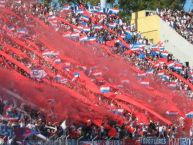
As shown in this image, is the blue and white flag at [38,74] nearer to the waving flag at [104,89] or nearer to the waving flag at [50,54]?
the waving flag at [50,54]

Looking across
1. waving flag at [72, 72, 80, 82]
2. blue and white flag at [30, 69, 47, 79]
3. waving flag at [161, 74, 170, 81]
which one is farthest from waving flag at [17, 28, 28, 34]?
waving flag at [161, 74, 170, 81]

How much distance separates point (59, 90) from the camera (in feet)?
90.8

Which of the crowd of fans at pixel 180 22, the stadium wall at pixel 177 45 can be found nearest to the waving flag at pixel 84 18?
the stadium wall at pixel 177 45

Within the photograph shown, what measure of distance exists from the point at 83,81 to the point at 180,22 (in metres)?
20.0

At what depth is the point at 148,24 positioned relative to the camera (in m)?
48.7

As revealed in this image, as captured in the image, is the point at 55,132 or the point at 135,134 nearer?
the point at 55,132

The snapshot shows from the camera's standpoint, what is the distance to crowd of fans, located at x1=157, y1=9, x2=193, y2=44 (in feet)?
156

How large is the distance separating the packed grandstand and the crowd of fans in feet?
18.5

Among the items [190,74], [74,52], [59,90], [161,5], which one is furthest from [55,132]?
[161,5]

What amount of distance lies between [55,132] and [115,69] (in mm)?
11229

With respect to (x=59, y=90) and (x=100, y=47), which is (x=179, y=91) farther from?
(x=59, y=90)

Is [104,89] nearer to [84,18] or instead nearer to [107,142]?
[107,142]

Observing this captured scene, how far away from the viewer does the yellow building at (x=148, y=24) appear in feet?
156

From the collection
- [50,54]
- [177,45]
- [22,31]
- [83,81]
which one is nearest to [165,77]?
[83,81]
